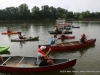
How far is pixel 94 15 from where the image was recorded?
103 m

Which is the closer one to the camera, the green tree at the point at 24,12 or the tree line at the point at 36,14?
the tree line at the point at 36,14

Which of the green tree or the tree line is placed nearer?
the tree line

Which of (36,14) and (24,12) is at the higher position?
(24,12)

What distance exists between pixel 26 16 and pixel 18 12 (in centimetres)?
598

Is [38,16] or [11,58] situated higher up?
[38,16]

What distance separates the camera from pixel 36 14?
300ft

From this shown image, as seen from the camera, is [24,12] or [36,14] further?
[36,14]

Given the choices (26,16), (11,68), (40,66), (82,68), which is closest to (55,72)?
(40,66)

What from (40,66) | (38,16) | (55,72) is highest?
(38,16)

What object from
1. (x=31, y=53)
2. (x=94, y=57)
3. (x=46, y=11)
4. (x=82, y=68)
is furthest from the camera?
(x=46, y=11)

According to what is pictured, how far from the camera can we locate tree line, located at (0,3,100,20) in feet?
284

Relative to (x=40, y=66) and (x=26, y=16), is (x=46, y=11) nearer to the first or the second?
(x=26, y=16)

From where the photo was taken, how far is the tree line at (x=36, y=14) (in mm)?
86438

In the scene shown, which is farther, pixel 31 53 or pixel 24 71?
pixel 31 53
